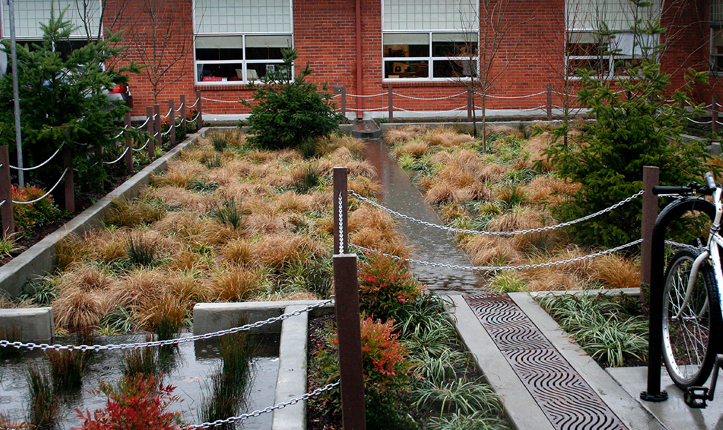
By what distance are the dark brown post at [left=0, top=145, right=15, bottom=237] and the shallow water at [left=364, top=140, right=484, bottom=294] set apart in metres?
4.15

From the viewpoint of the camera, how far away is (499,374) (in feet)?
15.2

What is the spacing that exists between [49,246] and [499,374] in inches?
192

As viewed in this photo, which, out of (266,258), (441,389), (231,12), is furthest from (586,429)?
(231,12)

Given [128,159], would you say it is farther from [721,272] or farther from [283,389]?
[721,272]

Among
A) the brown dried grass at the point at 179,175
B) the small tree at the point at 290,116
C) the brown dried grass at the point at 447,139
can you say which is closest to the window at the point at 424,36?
the brown dried grass at the point at 447,139

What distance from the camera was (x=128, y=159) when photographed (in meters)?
11.6

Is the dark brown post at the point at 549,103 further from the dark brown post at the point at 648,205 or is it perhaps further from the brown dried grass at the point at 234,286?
the brown dried grass at the point at 234,286

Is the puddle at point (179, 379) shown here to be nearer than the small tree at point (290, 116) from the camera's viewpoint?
Yes

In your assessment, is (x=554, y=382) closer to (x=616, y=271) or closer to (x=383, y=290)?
(x=383, y=290)

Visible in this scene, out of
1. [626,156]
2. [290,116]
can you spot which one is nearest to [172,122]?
[290,116]

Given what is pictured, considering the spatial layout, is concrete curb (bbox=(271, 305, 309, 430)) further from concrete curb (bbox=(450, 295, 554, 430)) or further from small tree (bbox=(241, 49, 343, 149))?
small tree (bbox=(241, 49, 343, 149))

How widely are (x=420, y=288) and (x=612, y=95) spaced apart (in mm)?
3173

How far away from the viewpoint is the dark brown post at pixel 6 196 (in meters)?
7.10

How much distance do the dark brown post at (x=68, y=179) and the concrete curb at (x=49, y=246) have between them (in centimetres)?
20
